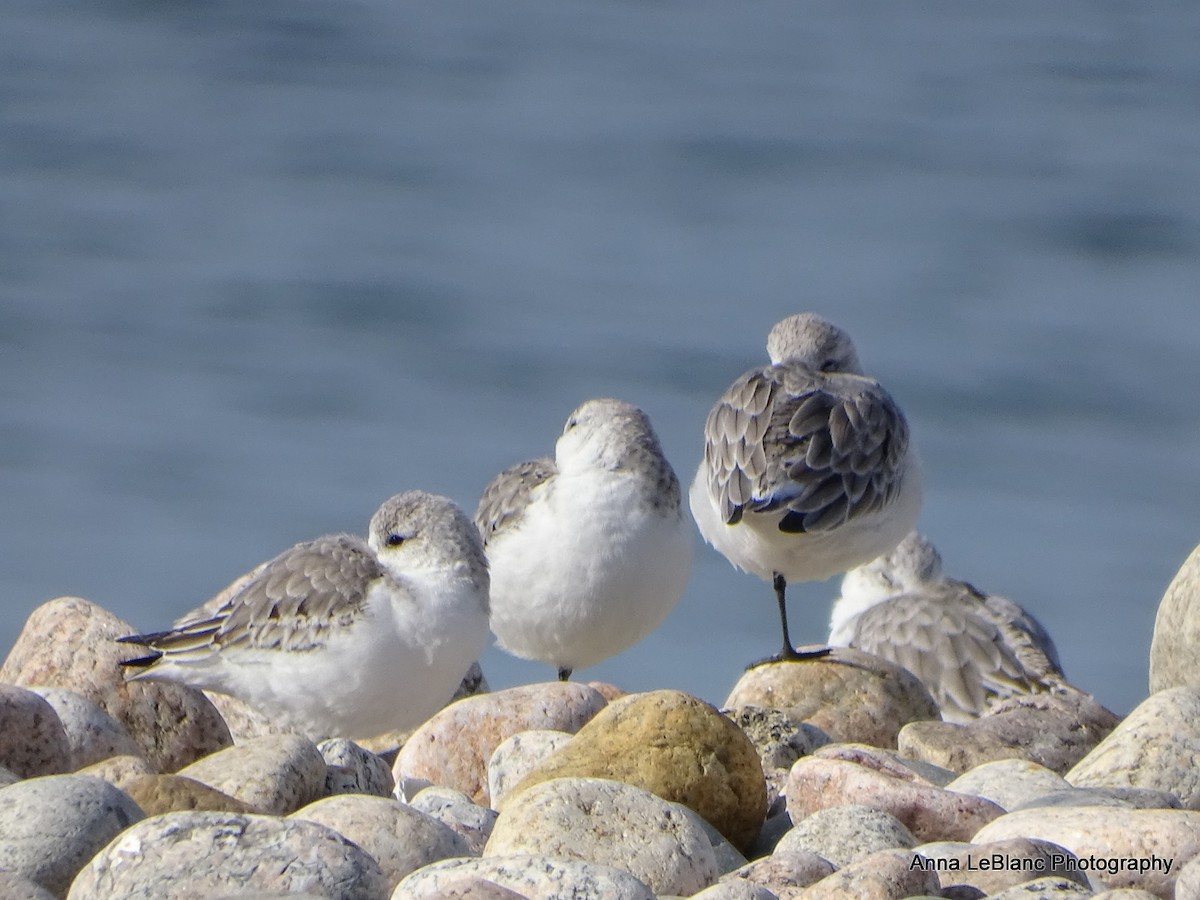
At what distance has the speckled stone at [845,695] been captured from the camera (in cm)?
702

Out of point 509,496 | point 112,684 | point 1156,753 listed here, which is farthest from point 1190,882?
point 509,496

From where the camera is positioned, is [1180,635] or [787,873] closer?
[787,873]

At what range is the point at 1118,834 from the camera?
4.84 metres

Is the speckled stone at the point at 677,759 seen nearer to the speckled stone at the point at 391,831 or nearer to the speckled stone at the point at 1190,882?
the speckled stone at the point at 391,831

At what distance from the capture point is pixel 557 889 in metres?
4.14

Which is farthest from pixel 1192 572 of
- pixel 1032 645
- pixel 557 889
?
pixel 557 889

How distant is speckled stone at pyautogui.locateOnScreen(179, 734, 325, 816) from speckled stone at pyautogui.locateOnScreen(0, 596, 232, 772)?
2.79 feet

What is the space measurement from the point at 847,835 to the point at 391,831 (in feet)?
3.60

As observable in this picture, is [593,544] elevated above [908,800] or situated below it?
above

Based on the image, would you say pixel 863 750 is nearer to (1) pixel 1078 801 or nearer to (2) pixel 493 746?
(1) pixel 1078 801

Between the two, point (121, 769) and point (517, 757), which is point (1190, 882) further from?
point (121, 769)

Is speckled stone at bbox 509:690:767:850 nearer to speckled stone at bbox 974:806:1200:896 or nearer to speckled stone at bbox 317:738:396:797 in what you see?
speckled stone at bbox 317:738:396:797

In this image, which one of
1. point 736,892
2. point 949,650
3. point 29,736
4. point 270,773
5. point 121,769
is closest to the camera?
point 736,892

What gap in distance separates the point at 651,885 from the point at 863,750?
126cm
